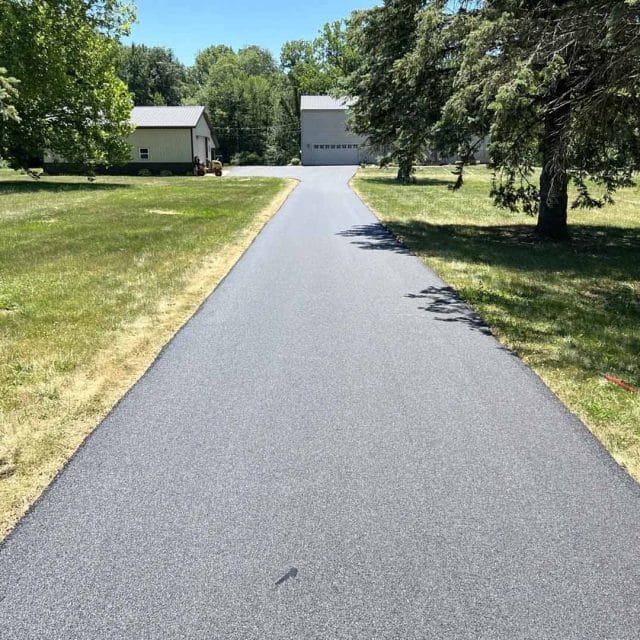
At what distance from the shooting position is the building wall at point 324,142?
60.7 m

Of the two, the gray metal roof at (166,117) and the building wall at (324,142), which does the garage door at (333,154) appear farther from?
the gray metal roof at (166,117)

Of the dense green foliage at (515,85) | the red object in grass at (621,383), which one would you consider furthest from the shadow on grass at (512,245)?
the red object in grass at (621,383)

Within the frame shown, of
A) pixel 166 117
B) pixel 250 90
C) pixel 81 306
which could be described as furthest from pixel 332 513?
pixel 250 90

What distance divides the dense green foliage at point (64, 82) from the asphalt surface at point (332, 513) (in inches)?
1015

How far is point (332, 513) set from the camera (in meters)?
3.43

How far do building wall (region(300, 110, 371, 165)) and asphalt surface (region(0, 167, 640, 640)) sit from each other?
188 ft

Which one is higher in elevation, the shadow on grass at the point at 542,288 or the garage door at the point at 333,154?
the garage door at the point at 333,154

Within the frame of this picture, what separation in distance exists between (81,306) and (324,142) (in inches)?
2217

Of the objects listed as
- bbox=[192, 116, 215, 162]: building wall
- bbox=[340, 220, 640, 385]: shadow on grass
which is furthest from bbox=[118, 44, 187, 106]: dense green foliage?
bbox=[340, 220, 640, 385]: shadow on grass

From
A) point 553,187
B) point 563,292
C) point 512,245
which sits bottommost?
point 563,292

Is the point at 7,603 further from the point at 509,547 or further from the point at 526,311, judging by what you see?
the point at 526,311

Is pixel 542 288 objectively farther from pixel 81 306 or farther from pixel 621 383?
pixel 81 306

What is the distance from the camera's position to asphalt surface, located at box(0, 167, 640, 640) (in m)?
2.67

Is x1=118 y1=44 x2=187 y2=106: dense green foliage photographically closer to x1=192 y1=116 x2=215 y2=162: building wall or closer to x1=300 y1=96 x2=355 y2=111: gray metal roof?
x1=300 y1=96 x2=355 y2=111: gray metal roof
